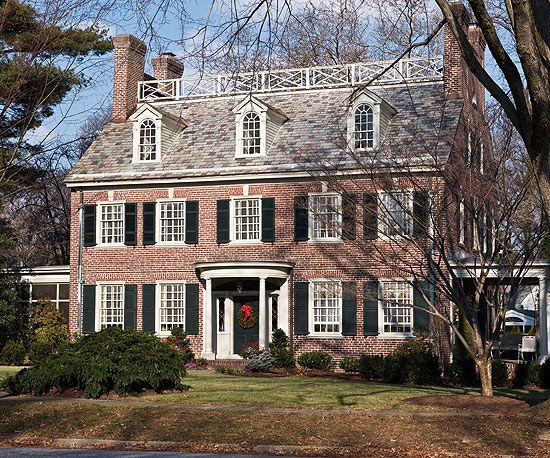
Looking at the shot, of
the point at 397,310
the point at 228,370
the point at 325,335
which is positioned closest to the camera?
the point at 228,370

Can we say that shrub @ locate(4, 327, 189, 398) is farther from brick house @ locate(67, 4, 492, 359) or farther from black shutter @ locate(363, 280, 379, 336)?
black shutter @ locate(363, 280, 379, 336)

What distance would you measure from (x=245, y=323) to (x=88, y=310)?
549cm

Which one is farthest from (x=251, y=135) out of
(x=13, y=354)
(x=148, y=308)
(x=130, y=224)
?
(x=13, y=354)

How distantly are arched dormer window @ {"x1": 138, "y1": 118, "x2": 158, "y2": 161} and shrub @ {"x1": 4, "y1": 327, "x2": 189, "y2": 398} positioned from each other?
14333mm

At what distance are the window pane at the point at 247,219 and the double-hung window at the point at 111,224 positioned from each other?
4149 mm

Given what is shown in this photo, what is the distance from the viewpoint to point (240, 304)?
32.1 m

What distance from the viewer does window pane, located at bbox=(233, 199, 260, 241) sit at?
31.1 metres

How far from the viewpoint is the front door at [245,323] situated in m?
31.5

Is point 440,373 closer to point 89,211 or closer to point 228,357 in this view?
point 228,357

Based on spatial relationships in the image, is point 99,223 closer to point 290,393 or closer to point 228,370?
point 228,370

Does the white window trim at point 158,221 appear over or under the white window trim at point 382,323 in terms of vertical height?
over

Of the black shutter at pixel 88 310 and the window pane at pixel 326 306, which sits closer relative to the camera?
the window pane at pixel 326 306

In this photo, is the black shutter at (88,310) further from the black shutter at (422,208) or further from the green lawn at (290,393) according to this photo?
the black shutter at (422,208)

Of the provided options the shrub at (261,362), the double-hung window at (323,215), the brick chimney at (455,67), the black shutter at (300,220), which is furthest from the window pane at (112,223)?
the brick chimney at (455,67)
